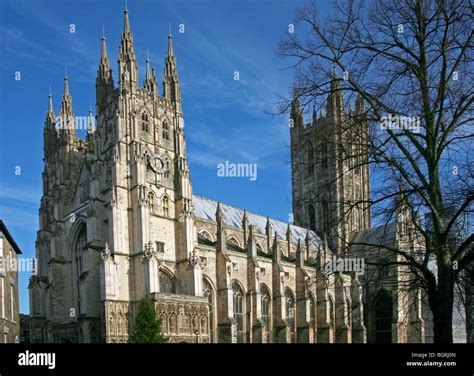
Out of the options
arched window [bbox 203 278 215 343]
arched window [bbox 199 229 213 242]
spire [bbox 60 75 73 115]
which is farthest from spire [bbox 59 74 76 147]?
arched window [bbox 203 278 215 343]

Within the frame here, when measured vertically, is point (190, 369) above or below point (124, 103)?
below

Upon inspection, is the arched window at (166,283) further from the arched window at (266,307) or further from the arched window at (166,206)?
the arched window at (266,307)

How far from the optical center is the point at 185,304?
37219 millimetres

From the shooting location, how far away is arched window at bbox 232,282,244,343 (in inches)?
1719

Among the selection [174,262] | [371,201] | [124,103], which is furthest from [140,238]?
[371,201]

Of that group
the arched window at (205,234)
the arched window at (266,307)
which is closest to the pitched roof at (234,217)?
the arched window at (205,234)

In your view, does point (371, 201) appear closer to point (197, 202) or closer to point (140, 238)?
point (140, 238)

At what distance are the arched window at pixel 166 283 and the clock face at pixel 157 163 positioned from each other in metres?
7.91

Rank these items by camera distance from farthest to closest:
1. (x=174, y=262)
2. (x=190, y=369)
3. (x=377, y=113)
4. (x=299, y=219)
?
(x=299, y=219) < (x=174, y=262) < (x=377, y=113) < (x=190, y=369)

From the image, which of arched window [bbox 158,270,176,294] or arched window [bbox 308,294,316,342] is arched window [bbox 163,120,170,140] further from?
arched window [bbox 308,294,316,342]

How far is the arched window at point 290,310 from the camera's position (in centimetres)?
4847

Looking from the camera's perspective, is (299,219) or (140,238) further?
(299,219)

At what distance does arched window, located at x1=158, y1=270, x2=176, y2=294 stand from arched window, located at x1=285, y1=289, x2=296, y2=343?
12.9 m

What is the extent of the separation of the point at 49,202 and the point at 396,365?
4300 cm
